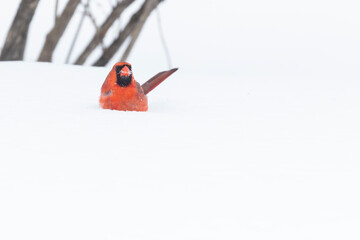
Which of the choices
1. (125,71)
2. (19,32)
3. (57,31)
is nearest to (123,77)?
(125,71)

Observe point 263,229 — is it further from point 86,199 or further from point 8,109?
point 8,109

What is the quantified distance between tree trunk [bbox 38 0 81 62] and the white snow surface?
0.97 metres

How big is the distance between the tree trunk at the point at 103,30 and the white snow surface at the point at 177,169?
109cm

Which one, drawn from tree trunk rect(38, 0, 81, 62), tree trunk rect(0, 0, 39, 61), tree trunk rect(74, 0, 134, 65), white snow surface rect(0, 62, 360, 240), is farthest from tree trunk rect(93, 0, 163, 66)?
white snow surface rect(0, 62, 360, 240)

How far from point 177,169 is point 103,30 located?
2034 millimetres

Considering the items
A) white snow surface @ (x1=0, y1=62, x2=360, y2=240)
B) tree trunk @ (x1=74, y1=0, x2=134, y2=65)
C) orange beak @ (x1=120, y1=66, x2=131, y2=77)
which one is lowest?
white snow surface @ (x1=0, y1=62, x2=360, y2=240)

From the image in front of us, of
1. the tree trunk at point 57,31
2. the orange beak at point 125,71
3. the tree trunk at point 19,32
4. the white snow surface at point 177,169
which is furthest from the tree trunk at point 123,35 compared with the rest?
the orange beak at point 125,71

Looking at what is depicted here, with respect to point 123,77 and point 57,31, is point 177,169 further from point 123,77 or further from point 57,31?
point 57,31

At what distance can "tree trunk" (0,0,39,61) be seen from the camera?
3.22m

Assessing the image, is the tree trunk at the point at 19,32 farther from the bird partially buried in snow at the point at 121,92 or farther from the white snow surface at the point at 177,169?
the bird partially buried in snow at the point at 121,92

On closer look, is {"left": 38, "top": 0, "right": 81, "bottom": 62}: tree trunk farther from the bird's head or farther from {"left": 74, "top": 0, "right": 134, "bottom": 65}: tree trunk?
the bird's head

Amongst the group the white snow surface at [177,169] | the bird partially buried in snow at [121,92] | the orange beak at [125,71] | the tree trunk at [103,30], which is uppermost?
the tree trunk at [103,30]

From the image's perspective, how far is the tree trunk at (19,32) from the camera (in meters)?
3.22

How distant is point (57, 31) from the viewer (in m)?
3.28
